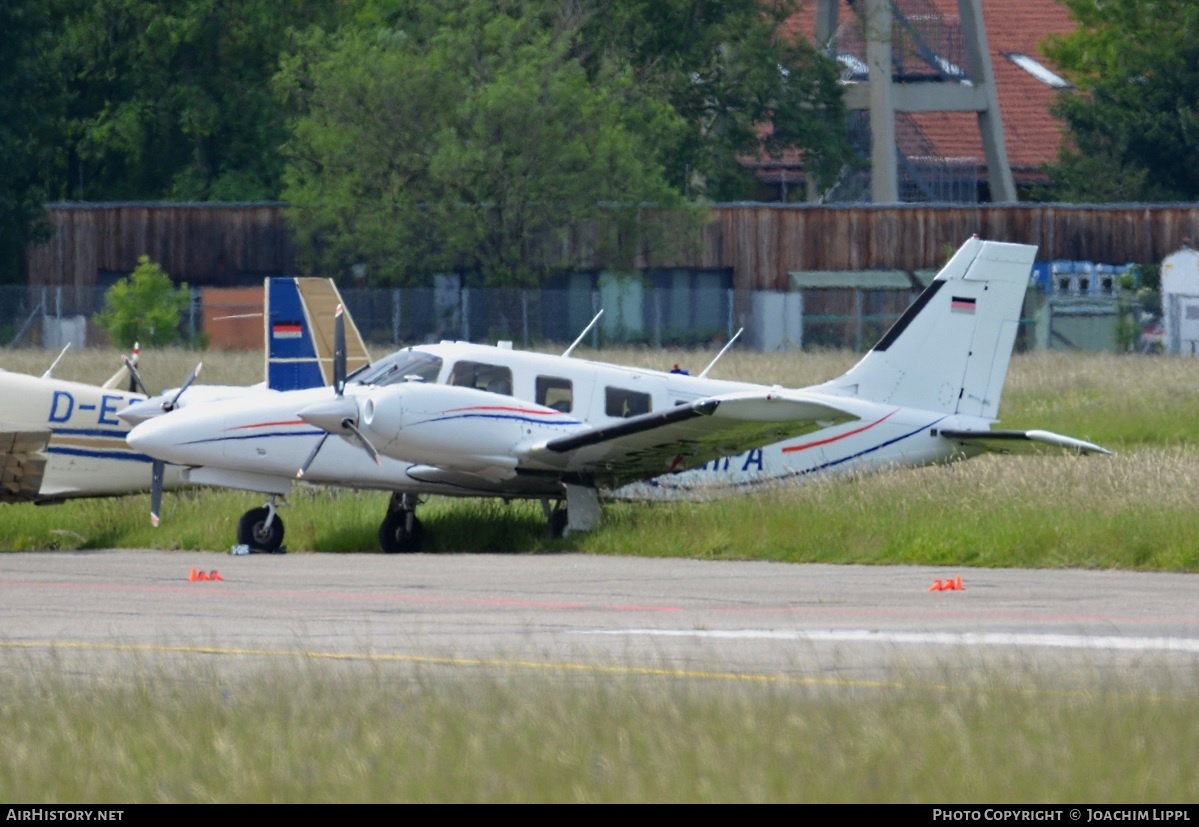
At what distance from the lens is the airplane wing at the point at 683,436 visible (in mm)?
16016

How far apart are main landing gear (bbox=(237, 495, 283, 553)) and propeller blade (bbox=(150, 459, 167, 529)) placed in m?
1.10

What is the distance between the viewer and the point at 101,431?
19.3 m

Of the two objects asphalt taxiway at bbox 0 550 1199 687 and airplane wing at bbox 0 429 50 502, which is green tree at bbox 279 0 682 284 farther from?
asphalt taxiway at bbox 0 550 1199 687

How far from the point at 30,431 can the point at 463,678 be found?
10854 mm

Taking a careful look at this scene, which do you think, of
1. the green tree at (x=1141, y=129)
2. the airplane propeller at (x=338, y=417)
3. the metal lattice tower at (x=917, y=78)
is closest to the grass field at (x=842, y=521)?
the airplane propeller at (x=338, y=417)

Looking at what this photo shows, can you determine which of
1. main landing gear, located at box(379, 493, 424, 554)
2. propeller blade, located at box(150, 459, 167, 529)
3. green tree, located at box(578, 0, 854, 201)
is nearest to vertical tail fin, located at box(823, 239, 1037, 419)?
main landing gear, located at box(379, 493, 424, 554)

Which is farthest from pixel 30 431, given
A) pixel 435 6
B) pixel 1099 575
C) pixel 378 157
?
pixel 435 6

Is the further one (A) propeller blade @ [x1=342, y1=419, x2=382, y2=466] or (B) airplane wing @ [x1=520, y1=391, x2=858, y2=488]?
(A) propeller blade @ [x1=342, y1=419, x2=382, y2=466]

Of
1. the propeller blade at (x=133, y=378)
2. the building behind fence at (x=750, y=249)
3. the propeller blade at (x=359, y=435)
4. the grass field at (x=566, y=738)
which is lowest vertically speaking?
the grass field at (x=566, y=738)

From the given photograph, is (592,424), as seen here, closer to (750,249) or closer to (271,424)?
(271,424)

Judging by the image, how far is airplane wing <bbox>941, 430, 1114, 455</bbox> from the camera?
17.3m

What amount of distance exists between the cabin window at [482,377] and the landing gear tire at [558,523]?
51.9 inches

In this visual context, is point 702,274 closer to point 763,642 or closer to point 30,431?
point 30,431

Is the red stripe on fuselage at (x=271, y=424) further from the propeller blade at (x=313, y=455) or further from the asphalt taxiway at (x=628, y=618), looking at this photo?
the asphalt taxiway at (x=628, y=618)
